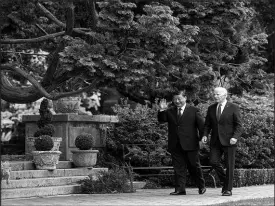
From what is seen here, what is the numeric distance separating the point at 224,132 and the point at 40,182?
3620mm

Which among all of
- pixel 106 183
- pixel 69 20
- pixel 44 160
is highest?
pixel 69 20

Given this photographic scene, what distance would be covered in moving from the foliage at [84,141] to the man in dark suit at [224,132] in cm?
320

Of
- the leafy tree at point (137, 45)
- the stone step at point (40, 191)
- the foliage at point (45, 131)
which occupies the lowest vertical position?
the stone step at point (40, 191)

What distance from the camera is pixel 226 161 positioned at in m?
12.1

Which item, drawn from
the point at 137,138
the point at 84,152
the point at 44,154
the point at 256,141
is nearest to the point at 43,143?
the point at 44,154

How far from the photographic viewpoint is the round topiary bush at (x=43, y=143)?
13742mm

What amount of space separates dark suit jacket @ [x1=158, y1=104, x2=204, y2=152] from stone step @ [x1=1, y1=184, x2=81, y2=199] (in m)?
2.08

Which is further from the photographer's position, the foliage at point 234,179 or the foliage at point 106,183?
the foliage at point 234,179

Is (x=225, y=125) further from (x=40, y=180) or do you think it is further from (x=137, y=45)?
(x=40, y=180)

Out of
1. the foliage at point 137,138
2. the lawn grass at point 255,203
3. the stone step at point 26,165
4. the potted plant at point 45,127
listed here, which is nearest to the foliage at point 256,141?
the foliage at point 137,138

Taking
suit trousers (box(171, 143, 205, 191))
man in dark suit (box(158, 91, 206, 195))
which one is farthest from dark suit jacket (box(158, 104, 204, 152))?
suit trousers (box(171, 143, 205, 191))

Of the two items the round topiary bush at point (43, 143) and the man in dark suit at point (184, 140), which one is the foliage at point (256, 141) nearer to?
the man in dark suit at point (184, 140)

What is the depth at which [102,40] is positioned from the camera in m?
12.0

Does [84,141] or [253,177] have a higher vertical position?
[84,141]
